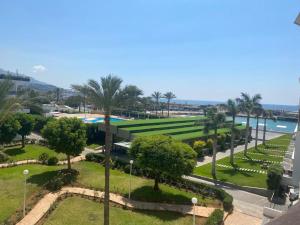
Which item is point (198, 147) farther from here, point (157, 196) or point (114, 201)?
point (114, 201)

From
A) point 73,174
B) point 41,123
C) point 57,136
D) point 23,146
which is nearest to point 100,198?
point 73,174

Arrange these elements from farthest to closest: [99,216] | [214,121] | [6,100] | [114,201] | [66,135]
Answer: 1. [214,121]
2. [66,135]
3. [114,201]
4. [99,216]
5. [6,100]

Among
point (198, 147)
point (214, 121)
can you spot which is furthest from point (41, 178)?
point (198, 147)

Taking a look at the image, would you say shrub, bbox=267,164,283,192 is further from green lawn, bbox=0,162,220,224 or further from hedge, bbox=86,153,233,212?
green lawn, bbox=0,162,220,224

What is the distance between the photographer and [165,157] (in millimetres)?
25531

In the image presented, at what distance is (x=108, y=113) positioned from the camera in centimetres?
1897

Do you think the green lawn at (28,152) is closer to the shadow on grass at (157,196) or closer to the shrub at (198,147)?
the shadow on grass at (157,196)

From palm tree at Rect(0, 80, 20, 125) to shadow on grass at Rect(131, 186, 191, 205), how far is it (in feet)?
45.5

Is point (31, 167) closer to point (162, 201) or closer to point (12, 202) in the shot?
point (12, 202)

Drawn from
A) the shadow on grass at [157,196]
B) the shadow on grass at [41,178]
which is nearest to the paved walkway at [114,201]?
the shadow on grass at [157,196]

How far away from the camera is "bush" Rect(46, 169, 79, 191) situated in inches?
1062

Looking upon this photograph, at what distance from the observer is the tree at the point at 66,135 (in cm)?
3081

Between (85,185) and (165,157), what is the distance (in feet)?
30.2

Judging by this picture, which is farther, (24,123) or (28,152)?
(24,123)
